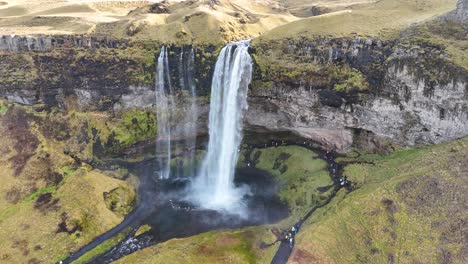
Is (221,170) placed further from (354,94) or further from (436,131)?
(436,131)

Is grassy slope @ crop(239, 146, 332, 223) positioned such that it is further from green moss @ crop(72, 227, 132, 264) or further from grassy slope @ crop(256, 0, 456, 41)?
green moss @ crop(72, 227, 132, 264)

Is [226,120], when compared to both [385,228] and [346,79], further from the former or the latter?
[385,228]

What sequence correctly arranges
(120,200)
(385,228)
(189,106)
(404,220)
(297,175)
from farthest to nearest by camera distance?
(189,106), (297,175), (120,200), (385,228), (404,220)

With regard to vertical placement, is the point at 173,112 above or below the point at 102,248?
above

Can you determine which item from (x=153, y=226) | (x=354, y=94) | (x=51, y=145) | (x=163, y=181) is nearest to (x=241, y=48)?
(x=354, y=94)

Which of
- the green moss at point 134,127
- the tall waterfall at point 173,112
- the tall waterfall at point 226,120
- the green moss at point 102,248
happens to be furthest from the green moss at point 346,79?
the green moss at point 102,248

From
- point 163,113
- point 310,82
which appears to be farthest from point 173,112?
point 310,82
